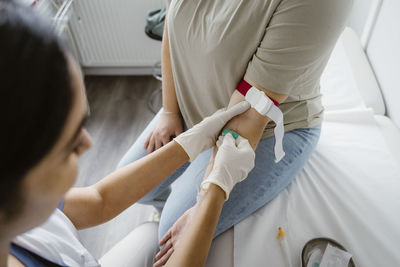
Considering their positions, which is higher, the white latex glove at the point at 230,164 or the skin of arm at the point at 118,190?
the white latex glove at the point at 230,164

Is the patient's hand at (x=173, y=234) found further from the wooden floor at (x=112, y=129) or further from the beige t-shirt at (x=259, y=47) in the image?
the wooden floor at (x=112, y=129)

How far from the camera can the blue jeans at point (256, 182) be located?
893mm

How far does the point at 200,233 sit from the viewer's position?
0.69 meters

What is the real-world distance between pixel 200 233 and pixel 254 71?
47 cm

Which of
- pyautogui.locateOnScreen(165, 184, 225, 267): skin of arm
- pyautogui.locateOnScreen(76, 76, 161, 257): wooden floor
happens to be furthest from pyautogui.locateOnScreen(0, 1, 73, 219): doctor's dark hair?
pyautogui.locateOnScreen(76, 76, 161, 257): wooden floor

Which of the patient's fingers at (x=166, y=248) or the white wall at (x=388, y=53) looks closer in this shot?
the patient's fingers at (x=166, y=248)

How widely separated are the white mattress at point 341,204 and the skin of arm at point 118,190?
283mm

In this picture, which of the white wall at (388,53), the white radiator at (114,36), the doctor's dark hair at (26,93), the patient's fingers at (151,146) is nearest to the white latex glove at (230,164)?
the patient's fingers at (151,146)

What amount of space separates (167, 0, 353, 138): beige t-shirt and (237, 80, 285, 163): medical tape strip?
0.03 metres

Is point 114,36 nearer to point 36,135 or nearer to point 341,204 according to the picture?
point 341,204

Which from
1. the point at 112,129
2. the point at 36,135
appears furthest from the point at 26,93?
the point at 112,129

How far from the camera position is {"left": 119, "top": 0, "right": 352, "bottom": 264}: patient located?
0.76 metres

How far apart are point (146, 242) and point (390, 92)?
48.6 inches

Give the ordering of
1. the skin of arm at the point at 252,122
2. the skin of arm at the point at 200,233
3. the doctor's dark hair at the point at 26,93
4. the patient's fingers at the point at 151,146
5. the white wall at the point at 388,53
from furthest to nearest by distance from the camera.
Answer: the white wall at the point at 388,53 → the patient's fingers at the point at 151,146 → the skin of arm at the point at 252,122 → the skin of arm at the point at 200,233 → the doctor's dark hair at the point at 26,93
